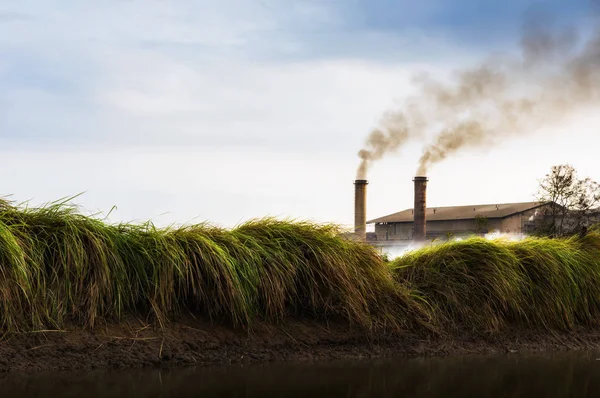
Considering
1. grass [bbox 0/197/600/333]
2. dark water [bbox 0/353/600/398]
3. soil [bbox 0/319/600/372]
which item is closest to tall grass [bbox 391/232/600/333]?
grass [bbox 0/197/600/333]

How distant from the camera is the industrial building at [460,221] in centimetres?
4069

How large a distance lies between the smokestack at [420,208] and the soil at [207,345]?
28.0 meters

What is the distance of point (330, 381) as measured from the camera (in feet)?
15.9

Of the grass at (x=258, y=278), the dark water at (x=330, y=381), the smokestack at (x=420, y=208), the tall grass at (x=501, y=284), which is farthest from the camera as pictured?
the smokestack at (x=420, y=208)

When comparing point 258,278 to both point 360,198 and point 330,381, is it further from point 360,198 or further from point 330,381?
point 360,198

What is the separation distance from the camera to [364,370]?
5340 millimetres

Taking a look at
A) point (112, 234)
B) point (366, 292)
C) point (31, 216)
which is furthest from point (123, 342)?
point (366, 292)

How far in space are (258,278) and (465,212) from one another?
39.4 metres

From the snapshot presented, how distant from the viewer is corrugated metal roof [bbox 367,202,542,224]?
41.3 metres

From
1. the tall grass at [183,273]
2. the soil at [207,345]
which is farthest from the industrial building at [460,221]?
the tall grass at [183,273]

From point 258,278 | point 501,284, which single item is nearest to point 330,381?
point 258,278

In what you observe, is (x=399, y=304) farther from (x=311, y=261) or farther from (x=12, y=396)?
(x=12, y=396)

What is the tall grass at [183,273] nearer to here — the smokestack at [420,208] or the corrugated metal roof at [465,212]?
the smokestack at [420,208]

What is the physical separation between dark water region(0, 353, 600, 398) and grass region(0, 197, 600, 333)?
656 mm
